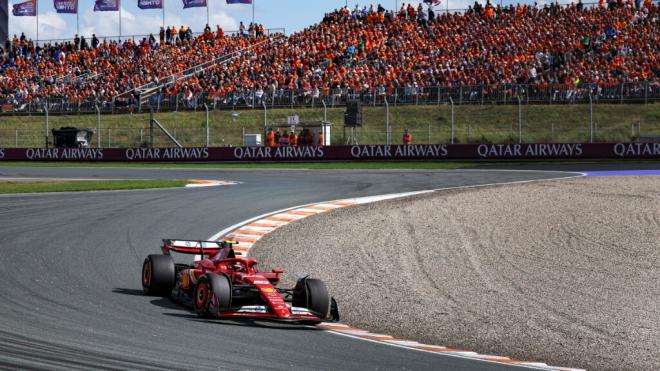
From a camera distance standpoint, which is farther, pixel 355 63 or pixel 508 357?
pixel 355 63

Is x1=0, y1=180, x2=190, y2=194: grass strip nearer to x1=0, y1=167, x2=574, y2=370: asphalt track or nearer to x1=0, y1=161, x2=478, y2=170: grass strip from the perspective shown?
x1=0, y1=167, x2=574, y2=370: asphalt track

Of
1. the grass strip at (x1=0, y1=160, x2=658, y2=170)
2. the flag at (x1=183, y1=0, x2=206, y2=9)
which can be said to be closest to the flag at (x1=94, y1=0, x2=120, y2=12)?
the flag at (x1=183, y1=0, x2=206, y2=9)

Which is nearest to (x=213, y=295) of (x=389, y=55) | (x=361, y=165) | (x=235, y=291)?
(x=235, y=291)

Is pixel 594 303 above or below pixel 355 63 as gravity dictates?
below

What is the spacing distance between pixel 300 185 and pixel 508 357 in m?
18.2

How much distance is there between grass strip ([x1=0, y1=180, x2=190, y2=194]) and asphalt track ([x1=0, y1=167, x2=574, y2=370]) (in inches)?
82.8

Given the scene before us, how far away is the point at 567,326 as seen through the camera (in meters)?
9.91

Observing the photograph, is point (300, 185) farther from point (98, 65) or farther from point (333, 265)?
point (98, 65)

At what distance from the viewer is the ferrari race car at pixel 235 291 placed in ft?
30.9

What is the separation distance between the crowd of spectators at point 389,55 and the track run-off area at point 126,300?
59.8ft

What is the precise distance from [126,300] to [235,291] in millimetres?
1585

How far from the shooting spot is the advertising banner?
35.5 meters

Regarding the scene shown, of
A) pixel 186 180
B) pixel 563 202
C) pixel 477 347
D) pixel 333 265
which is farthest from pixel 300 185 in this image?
pixel 477 347

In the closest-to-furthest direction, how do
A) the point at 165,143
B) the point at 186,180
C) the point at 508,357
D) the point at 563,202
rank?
the point at 508,357
the point at 563,202
the point at 186,180
the point at 165,143
